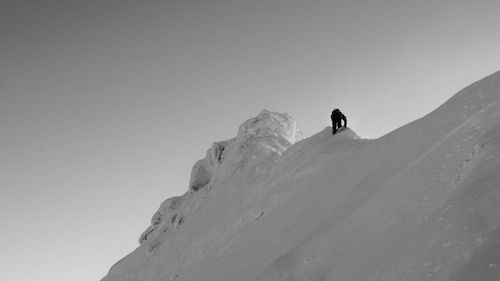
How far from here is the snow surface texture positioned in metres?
9.18

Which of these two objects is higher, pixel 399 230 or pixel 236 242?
pixel 236 242

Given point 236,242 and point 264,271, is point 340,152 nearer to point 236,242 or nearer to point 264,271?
point 236,242

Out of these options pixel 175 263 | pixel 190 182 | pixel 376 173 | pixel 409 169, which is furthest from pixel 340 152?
pixel 190 182

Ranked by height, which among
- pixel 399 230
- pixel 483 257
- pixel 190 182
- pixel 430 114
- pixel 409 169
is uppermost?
pixel 190 182

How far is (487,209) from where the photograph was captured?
9.09 metres

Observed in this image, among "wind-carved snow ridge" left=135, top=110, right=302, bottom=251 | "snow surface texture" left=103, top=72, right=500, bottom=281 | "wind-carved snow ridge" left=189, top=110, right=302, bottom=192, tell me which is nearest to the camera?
"snow surface texture" left=103, top=72, right=500, bottom=281

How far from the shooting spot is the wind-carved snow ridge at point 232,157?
37875mm

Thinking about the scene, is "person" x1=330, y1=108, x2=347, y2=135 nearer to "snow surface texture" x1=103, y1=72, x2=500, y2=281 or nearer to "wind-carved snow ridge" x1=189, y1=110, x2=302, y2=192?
"snow surface texture" x1=103, y1=72, x2=500, y2=281

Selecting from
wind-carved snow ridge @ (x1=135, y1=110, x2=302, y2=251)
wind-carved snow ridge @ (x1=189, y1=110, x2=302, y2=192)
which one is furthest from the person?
wind-carved snow ridge @ (x1=189, y1=110, x2=302, y2=192)

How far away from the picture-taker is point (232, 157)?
132 feet

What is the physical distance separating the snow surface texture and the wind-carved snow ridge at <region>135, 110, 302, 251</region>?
6.75m

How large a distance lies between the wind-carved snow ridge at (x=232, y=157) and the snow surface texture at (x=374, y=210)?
6.75 meters

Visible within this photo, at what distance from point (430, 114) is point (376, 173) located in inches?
184

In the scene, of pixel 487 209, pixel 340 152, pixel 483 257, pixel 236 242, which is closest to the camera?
pixel 483 257
